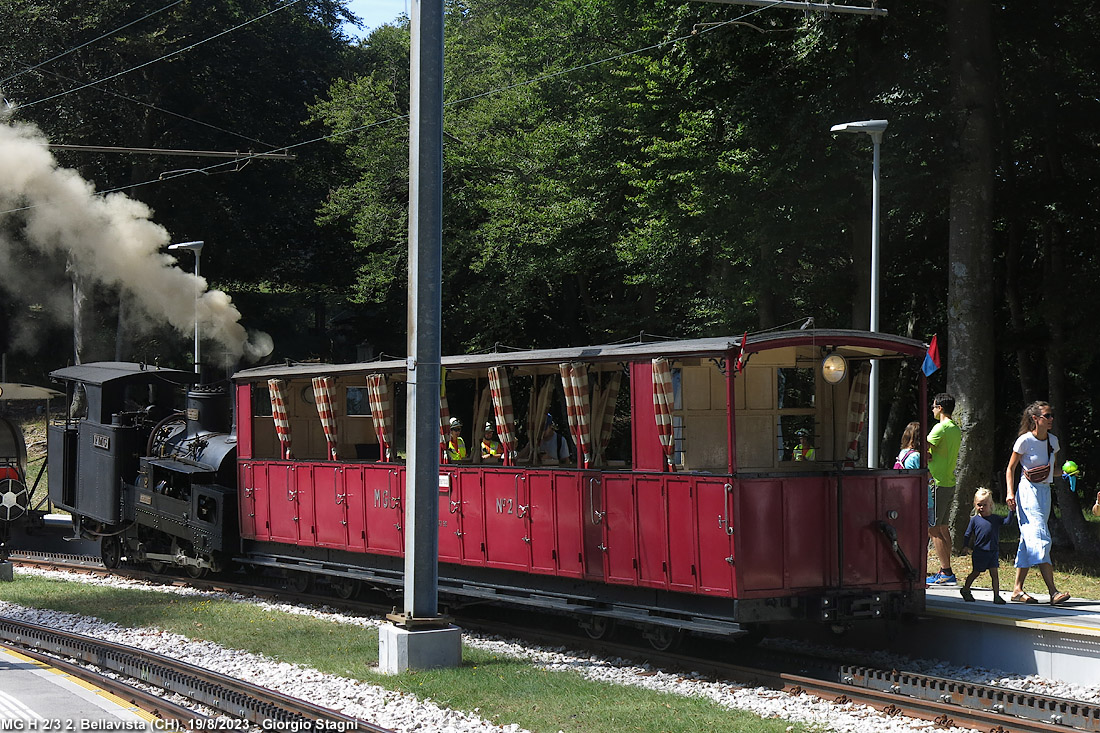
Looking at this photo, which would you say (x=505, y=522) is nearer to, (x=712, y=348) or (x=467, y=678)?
(x=467, y=678)

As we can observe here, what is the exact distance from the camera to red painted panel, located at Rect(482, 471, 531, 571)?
12312mm

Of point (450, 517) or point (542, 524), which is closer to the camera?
point (542, 524)

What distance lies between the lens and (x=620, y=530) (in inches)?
444

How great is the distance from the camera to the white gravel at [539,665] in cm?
849

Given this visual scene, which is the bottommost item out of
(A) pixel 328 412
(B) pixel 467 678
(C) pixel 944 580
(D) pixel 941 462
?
(B) pixel 467 678

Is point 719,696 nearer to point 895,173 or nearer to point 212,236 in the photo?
point 895,173

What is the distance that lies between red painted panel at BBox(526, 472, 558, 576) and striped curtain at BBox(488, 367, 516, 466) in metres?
0.48

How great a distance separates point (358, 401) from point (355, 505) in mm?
1458

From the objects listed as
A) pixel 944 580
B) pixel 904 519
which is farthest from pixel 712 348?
pixel 944 580

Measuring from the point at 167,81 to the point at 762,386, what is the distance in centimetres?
3240

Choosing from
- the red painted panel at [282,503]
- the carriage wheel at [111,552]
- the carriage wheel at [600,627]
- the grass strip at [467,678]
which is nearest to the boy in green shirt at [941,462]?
the carriage wheel at [600,627]

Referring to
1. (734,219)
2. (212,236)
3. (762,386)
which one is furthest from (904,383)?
(212,236)

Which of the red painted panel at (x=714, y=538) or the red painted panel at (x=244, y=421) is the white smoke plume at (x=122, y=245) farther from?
the red painted panel at (x=714, y=538)

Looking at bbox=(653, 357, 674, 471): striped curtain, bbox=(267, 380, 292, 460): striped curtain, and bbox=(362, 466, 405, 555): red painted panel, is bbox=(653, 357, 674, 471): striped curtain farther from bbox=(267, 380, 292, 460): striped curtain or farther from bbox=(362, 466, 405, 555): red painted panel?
bbox=(267, 380, 292, 460): striped curtain
